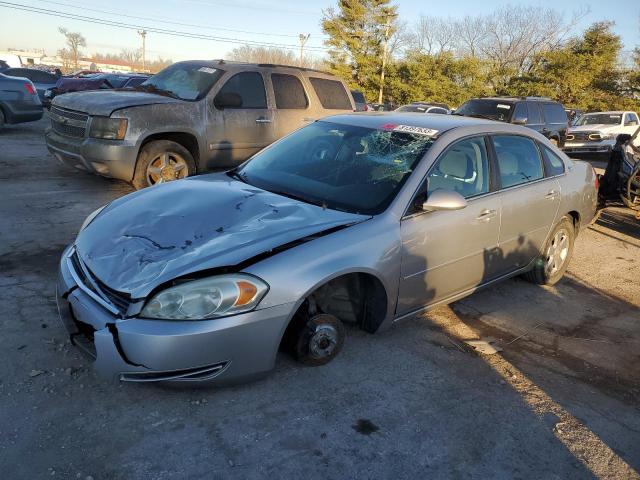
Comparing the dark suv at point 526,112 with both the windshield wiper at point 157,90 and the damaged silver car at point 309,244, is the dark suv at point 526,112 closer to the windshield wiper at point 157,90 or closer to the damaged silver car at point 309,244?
the windshield wiper at point 157,90

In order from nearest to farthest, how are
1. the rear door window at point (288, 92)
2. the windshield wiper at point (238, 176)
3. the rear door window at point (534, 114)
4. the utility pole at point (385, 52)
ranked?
the windshield wiper at point (238, 176)
the rear door window at point (288, 92)
the rear door window at point (534, 114)
the utility pole at point (385, 52)

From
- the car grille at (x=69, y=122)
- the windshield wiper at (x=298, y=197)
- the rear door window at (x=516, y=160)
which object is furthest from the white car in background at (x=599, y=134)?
the windshield wiper at (x=298, y=197)

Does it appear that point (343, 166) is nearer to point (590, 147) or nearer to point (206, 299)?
point (206, 299)

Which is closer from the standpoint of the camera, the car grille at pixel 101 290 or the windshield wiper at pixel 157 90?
the car grille at pixel 101 290

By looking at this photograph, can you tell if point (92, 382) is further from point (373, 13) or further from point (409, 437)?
point (373, 13)

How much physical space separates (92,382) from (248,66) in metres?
5.76

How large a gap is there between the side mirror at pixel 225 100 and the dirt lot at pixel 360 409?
3.57 meters

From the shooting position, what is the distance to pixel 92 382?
2.78 m

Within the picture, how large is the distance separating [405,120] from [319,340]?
79.0 inches

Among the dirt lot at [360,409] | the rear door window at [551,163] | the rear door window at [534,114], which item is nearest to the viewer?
the dirt lot at [360,409]

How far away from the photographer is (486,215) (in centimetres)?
383

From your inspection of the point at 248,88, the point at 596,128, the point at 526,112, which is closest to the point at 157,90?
the point at 248,88

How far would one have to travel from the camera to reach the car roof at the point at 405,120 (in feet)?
12.9

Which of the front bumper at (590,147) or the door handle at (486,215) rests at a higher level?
the door handle at (486,215)
